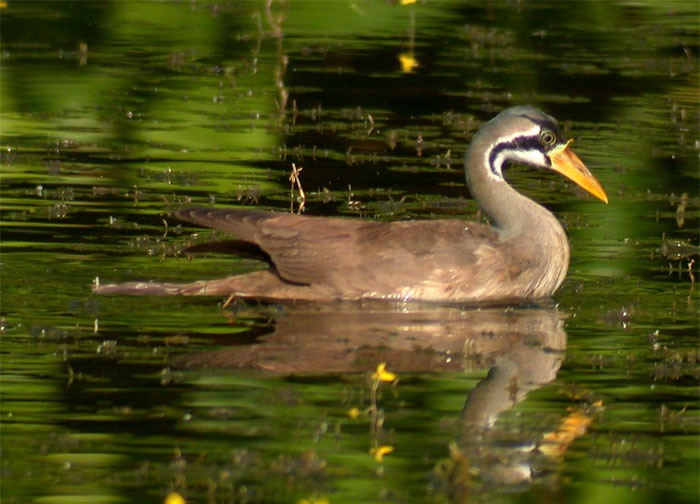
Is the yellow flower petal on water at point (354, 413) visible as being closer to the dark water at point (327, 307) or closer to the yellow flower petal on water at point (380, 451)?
the dark water at point (327, 307)

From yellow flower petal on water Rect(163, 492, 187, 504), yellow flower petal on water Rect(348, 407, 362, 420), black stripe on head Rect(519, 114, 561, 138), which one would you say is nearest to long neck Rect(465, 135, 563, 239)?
black stripe on head Rect(519, 114, 561, 138)

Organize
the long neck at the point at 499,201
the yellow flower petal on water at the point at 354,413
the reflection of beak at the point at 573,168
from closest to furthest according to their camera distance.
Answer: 1. the yellow flower petal on water at the point at 354,413
2. the long neck at the point at 499,201
3. the reflection of beak at the point at 573,168

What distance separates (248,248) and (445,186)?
11.8ft

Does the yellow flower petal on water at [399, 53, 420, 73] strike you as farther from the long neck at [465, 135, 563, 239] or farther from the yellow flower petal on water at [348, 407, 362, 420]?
the yellow flower petal on water at [348, 407, 362, 420]

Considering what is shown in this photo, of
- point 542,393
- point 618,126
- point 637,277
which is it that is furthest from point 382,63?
point 542,393

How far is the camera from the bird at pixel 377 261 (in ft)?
37.6

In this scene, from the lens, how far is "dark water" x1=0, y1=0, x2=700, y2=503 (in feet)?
27.0

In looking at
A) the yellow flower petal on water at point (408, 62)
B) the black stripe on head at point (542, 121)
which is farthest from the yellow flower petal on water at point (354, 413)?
the yellow flower petal on water at point (408, 62)

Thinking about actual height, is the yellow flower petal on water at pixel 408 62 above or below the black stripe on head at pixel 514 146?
above

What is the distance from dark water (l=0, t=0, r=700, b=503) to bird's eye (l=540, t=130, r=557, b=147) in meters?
0.93

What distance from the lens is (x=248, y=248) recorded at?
11.7 meters

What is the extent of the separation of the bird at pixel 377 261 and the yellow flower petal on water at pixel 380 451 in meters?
3.14

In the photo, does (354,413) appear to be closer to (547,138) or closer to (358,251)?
(358,251)

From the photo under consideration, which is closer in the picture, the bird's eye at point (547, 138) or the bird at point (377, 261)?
the bird at point (377, 261)
